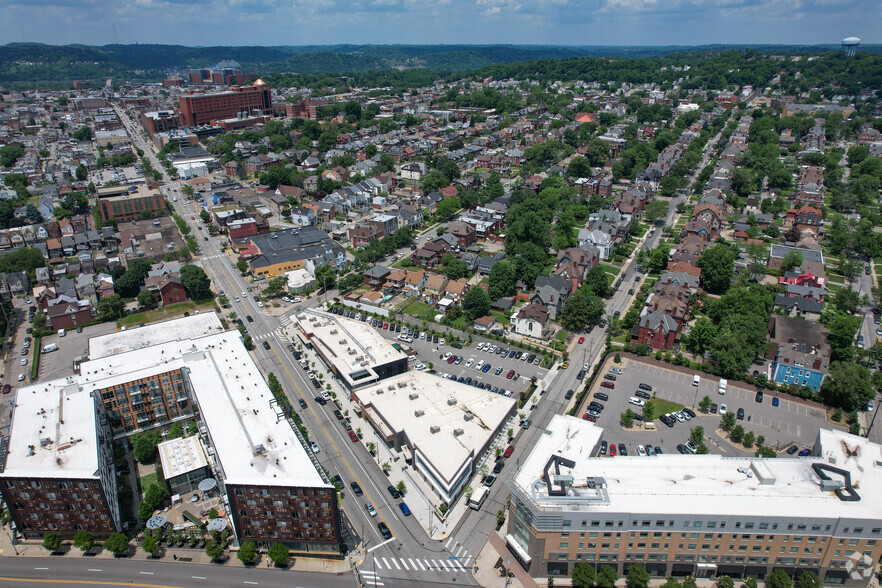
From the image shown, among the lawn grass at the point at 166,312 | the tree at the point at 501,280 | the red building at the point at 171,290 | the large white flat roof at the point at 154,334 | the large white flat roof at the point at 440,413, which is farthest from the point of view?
the red building at the point at 171,290

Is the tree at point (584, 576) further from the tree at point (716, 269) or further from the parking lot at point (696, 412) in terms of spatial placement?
the tree at point (716, 269)

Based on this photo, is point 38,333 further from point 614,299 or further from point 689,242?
point 689,242

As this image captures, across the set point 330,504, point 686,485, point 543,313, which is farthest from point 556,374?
point 330,504

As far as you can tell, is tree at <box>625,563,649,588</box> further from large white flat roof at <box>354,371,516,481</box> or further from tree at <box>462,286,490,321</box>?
tree at <box>462,286,490,321</box>

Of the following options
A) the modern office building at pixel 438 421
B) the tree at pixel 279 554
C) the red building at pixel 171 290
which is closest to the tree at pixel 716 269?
the modern office building at pixel 438 421

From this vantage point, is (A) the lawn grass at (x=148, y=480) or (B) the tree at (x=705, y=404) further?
(B) the tree at (x=705, y=404)
